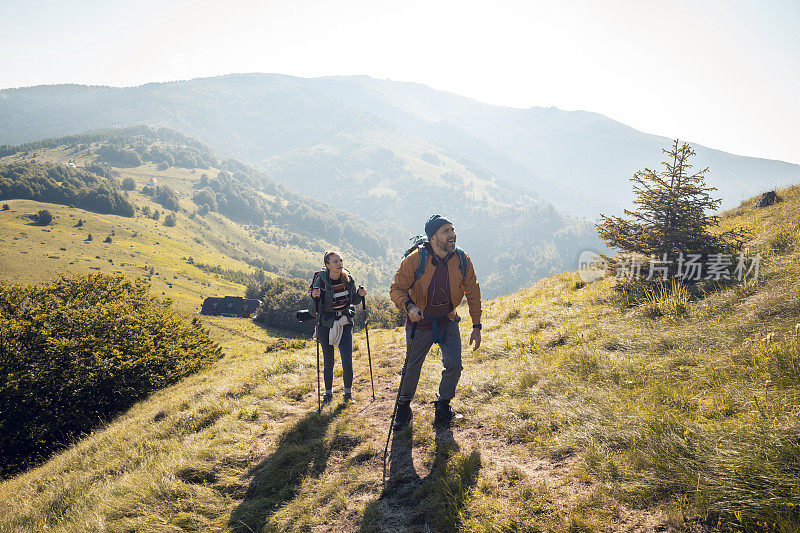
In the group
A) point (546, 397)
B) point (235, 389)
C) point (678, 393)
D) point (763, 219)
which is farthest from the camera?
point (763, 219)

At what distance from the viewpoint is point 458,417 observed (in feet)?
21.0

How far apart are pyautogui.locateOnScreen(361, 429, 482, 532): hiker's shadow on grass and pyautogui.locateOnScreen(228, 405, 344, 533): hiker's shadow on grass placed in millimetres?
1382

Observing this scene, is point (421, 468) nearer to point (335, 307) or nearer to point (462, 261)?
point (462, 261)

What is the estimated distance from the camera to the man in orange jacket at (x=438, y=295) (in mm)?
5902

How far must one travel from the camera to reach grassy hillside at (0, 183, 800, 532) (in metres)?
3.55

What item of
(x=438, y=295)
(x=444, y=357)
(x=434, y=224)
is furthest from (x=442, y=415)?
(x=434, y=224)

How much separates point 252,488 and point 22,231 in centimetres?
18862

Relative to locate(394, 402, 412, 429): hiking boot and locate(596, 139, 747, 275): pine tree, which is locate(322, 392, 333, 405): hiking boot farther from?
locate(596, 139, 747, 275): pine tree

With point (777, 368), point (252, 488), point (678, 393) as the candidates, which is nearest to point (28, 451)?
point (252, 488)

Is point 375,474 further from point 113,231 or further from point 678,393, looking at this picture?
point 113,231
